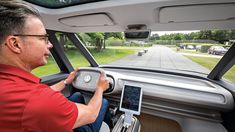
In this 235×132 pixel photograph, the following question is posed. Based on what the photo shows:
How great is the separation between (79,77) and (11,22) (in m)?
1.51

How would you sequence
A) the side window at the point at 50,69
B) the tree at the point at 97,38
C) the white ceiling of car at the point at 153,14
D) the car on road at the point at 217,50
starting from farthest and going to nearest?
the tree at the point at 97,38, the side window at the point at 50,69, the car on road at the point at 217,50, the white ceiling of car at the point at 153,14

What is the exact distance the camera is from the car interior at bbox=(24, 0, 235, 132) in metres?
1.48

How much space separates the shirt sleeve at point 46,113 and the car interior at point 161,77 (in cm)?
79

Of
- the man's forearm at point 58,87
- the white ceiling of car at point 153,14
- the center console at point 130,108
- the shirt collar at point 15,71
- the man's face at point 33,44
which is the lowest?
the center console at point 130,108

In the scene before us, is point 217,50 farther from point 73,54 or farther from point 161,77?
point 73,54

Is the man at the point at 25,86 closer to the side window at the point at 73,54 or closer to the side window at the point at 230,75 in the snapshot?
the side window at the point at 230,75

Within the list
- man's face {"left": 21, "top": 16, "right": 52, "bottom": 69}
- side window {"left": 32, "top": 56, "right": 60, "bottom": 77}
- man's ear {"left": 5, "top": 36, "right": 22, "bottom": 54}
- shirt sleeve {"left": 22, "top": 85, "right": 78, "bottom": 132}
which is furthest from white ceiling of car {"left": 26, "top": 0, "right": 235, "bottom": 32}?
shirt sleeve {"left": 22, "top": 85, "right": 78, "bottom": 132}

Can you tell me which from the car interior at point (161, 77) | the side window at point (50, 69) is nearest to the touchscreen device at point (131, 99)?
the car interior at point (161, 77)

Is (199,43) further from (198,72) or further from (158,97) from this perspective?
(158,97)

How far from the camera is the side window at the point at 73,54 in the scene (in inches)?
114

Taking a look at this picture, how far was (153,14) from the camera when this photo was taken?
1572 millimetres

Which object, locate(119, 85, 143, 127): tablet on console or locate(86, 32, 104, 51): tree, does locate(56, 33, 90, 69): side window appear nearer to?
locate(86, 32, 104, 51): tree

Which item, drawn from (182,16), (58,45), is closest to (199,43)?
(182,16)

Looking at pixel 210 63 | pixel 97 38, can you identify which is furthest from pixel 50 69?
pixel 210 63
